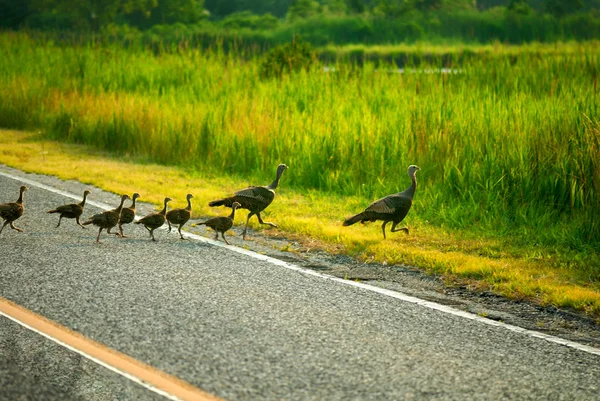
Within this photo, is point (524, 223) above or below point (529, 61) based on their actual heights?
below

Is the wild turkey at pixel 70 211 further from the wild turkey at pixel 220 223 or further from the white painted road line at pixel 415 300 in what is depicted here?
the wild turkey at pixel 220 223

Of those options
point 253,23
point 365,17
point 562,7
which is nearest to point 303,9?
point 253,23

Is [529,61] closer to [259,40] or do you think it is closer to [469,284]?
[469,284]

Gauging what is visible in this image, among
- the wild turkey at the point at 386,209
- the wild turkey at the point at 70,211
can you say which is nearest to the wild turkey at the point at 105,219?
the wild turkey at the point at 70,211

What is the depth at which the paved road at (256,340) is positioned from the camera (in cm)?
509

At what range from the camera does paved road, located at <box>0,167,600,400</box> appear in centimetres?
509

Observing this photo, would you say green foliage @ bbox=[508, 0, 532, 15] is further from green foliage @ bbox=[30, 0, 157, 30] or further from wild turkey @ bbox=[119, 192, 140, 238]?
wild turkey @ bbox=[119, 192, 140, 238]

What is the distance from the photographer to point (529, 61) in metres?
17.8

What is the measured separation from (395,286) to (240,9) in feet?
180

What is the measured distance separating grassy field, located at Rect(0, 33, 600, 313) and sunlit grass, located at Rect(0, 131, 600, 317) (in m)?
0.03

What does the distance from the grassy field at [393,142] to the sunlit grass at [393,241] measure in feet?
0.09

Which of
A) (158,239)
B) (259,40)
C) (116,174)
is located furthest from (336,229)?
(259,40)

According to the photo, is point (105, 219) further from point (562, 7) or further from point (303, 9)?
point (303, 9)

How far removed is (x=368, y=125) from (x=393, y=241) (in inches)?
163
